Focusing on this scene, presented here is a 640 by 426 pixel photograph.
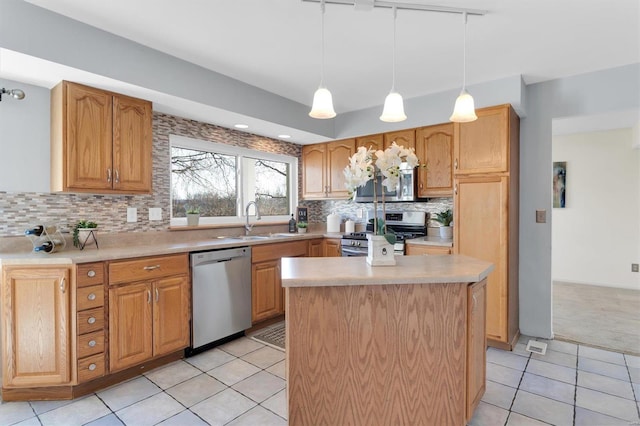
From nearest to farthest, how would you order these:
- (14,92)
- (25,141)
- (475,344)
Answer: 1. (475,344)
2. (14,92)
3. (25,141)

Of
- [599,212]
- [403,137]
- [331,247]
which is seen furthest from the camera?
[599,212]

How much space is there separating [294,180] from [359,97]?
1556 millimetres

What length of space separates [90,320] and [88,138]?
129cm

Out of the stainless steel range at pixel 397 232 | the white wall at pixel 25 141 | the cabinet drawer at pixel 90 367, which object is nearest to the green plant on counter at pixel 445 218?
the stainless steel range at pixel 397 232

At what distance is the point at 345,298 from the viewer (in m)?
1.71

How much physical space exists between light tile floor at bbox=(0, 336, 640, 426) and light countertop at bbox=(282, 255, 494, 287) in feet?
3.09

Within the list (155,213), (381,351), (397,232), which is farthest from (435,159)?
(155,213)

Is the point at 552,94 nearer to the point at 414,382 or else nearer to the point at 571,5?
the point at 571,5

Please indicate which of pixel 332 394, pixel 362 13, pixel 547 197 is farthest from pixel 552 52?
pixel 332 394

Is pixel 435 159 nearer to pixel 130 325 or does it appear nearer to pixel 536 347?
pixel 536 347

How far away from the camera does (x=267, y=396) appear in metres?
2.23

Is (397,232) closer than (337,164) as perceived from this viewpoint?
Yes

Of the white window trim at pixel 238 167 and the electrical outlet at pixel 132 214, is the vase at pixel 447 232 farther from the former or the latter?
the electrical outlet at pixel 132 214

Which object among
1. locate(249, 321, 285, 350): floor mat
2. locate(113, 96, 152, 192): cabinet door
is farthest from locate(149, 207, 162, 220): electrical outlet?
locate(249, 321, 285, 350): floor mat
